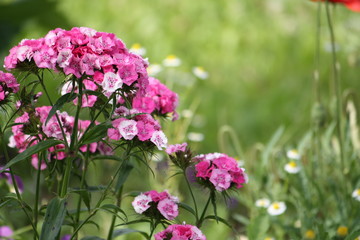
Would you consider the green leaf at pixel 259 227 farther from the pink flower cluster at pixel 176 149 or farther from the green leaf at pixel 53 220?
the green leaf at pixel 53 220

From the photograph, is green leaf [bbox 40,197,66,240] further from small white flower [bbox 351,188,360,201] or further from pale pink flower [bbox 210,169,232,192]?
small white flower [bbox 351,188,360,201]

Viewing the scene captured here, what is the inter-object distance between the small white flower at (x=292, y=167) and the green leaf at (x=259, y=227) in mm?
288

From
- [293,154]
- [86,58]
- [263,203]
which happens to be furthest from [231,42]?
[86,58]

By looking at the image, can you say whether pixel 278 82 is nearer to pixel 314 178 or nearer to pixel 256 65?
pixel 256 65

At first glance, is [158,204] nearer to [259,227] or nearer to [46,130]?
[46,130]

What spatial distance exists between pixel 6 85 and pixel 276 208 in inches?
36.6

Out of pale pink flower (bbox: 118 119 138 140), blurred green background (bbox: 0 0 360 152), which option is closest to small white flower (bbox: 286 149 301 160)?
blurred green background (bbox: 0 0 360 152)

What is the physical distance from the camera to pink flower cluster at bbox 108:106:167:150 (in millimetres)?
1032

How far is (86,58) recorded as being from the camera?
1.00 metres

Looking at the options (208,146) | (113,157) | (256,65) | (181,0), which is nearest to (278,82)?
(256,65)

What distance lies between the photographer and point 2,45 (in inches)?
106

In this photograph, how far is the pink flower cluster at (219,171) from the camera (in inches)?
42.8

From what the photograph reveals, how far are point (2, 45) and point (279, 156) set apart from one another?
1.30 meters

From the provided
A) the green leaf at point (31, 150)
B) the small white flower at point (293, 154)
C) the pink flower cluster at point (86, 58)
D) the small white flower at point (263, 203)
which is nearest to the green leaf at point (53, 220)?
the green leaf at point (31, 150)
